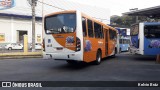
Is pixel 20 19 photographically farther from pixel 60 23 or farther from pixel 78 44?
pixel 78 44

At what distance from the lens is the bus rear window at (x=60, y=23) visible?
426 inches

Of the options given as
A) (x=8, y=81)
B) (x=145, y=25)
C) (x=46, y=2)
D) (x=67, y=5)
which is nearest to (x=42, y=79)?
(x=8, y=81)

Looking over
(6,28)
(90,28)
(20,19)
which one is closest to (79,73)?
(90,28)

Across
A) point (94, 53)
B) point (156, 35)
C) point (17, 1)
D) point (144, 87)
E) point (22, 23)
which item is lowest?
point (144, 87)

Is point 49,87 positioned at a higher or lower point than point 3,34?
lower

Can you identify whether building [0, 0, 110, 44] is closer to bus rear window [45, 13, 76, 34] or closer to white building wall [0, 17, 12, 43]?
white building wall [0, 17, 12, 43]

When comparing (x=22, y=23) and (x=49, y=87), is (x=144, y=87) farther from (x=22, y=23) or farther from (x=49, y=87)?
(x=22, y=23)

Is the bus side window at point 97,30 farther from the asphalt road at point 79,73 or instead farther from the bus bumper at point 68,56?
the bus bumper at point 68,56

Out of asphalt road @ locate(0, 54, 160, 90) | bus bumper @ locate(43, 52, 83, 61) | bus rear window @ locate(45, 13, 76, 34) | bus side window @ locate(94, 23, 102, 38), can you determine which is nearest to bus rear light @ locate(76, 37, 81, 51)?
bus bumper @ locate(43, 52, 83, 61)

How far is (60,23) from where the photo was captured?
1112cm

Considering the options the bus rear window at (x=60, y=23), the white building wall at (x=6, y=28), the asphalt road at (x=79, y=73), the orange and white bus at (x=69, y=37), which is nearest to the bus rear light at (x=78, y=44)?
the orange and white bus at (x=69, y=37)

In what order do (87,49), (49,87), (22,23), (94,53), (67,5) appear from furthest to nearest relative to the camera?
(67,5)
(22,23)
(94,53)
(87,49)
(49,87)

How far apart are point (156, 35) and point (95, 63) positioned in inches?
235

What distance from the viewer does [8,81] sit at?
7.96 metres
